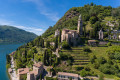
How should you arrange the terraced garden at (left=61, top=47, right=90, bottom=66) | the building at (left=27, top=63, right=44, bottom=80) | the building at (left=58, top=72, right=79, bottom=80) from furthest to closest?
the terraced garden at (left=61, top=47, right=90, bottom=66) → the building at (left=27, top=63, right=44, bottom=80) → the building at (left=58, top=72, right=79, bottom=80)

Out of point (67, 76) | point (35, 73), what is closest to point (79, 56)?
point (67, 76)

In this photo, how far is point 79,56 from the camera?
27656 mm

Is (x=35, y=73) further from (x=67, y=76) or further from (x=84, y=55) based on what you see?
(x=84, y=55)

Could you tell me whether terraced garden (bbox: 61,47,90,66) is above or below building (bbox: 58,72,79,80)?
above

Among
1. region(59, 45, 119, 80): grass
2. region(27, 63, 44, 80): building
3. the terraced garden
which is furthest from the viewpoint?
the terraced garden

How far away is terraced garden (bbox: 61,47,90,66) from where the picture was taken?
1007 inches

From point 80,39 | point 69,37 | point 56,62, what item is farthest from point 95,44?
point 56,62

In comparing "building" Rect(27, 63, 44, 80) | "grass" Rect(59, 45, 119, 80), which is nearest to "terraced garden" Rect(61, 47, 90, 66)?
"grass" Rect(59, 45, 119, 80)

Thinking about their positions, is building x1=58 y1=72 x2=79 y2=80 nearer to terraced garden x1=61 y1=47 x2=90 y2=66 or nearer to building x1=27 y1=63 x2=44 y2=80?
terraced garden x1=61 y1=47 x2=90 y2=66

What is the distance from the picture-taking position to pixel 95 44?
34031 millimetres

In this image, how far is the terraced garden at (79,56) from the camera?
83.9ft

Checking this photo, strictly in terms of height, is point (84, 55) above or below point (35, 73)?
above

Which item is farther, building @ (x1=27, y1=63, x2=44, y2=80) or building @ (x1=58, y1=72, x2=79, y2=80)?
building @ (x1=27, y1=63, x2=44, y2=80)

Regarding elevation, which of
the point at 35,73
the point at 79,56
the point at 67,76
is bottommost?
the point at 67,76
